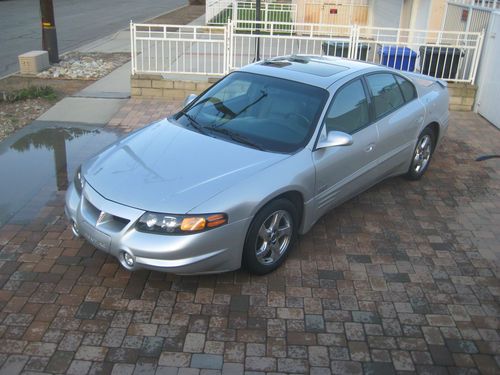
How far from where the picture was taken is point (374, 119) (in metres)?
5.24

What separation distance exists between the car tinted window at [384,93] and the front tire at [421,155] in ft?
2.21

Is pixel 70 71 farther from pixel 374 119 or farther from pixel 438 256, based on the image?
pixel 438 256

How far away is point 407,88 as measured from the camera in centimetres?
592

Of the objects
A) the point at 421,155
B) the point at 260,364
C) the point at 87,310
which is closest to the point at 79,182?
the point at 87,310

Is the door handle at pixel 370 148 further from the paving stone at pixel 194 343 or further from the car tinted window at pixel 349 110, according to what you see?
the paving stone at pixel 194 343

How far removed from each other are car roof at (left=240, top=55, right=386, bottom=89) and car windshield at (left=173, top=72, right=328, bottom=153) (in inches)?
3.3

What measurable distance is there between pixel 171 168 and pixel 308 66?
197 centimetres

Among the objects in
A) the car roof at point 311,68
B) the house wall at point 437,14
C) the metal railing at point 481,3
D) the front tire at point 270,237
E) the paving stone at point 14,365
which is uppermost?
the metal railing at point 481,3

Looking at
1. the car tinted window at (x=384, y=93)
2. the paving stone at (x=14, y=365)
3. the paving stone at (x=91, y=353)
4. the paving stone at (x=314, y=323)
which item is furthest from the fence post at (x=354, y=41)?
the paving stone at (x=14, y=365)

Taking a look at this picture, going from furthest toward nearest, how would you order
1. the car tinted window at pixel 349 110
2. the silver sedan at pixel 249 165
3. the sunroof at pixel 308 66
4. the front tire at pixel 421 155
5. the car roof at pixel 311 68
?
the front tire at pixel 421 155 → the sunroof at pixel 308 66 → the car roof at pixel 311 68 → the car tinted window at pixel 349 110 → the silver sedan at pixel 249 165

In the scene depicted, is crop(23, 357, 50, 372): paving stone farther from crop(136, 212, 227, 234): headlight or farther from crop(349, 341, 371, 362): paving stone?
crop(349, 341, 371, 362): paving stone

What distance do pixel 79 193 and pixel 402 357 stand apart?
280 centimetres

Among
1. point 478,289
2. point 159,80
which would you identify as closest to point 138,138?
point 478,289

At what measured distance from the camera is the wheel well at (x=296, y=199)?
14.0 ft
